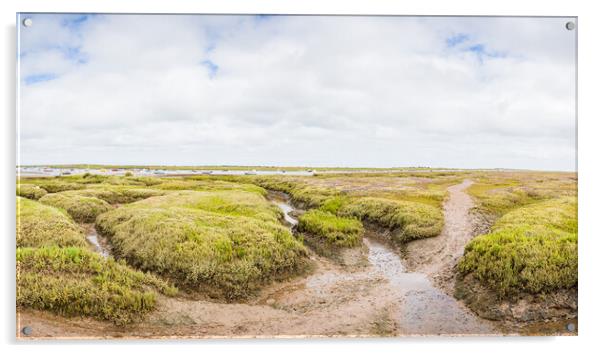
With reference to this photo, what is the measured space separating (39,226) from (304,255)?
509cm

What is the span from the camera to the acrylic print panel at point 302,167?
7.34 meters

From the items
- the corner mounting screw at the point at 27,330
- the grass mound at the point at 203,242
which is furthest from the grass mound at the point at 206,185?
the corner mounting screw at the point at 27,330

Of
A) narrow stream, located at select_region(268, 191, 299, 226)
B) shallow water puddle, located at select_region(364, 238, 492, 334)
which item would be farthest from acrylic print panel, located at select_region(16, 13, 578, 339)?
narrow stream, located at select_region(268, 191, 299, 226)

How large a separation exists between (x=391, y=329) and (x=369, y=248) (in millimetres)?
1772

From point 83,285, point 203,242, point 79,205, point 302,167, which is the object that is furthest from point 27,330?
point 302,167

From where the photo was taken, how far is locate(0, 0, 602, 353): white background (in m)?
7.50

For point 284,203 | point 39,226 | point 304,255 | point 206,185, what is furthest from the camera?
point 284,203

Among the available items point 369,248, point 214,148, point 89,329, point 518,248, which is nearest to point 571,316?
point 518,248

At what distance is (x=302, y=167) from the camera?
28.6ft

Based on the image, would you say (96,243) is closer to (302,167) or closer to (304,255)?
(304,255)

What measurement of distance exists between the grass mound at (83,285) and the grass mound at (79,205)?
83cm

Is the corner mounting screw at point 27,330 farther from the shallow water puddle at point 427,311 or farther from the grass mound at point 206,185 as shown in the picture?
the shallow water puddle at point 427,311

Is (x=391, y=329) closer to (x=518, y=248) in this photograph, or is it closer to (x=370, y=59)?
(x=518, y=248)

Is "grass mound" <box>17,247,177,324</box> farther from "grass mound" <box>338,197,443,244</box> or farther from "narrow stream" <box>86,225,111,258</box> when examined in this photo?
"grass mound" <box>338,197,443,244</box>
